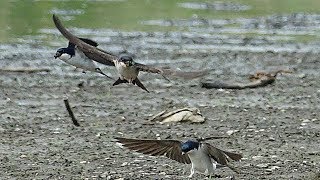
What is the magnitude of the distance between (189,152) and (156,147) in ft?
0.79

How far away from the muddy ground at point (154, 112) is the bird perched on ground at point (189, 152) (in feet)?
1.71

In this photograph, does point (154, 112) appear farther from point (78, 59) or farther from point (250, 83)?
point (78, 59)

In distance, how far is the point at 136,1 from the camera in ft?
76.3

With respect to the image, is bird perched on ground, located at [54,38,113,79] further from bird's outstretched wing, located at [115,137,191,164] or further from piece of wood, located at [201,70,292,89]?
piece of wood, located at [201,70,292,89]

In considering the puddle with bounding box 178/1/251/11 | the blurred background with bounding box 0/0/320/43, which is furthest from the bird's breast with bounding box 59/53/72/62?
the puddle with bounding box 178/1/251/11

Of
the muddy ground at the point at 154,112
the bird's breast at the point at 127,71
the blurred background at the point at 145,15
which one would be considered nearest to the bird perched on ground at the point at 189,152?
the muddy ground at the point at 154,112

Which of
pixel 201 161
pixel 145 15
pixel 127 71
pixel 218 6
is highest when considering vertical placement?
pixel 218 6

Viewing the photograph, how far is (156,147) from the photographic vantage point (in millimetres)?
6996

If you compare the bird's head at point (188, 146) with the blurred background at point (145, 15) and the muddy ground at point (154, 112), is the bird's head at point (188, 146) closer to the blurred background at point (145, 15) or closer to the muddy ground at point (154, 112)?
the muddy ground at point (154, 112)

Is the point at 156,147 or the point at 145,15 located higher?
the point at 145,15

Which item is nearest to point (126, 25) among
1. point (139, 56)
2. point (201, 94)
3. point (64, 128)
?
point (139, 56)

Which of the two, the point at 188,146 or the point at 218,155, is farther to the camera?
the point at 218,155

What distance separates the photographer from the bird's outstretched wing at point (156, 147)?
22.7ft

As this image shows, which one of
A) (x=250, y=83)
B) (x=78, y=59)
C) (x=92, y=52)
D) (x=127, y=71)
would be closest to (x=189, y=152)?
(x=127, y=71)
